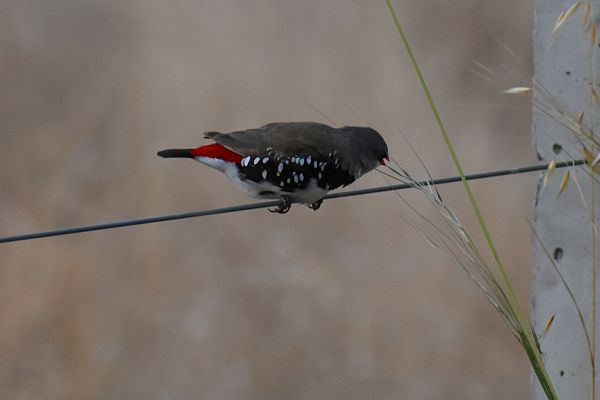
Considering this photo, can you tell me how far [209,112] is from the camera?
625cm

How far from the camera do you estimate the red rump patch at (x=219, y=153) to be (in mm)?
3824

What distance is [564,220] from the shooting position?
331 cm

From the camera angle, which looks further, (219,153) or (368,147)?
(368,147)

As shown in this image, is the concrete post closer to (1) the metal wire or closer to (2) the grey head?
(1) the metal wire

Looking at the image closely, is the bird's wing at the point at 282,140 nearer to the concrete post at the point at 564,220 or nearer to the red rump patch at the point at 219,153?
the red rump patch at the point at 219,153

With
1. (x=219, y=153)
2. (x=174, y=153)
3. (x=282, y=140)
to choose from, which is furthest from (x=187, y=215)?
(x=282, y=140)

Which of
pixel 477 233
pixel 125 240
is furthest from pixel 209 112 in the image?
pixel 477 233

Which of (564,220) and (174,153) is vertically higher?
(564,220)

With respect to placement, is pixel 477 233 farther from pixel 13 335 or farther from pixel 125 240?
pixel 13 335

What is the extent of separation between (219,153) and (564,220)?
1019 millimetres

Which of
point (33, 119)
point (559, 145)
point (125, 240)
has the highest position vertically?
point (559, 145)

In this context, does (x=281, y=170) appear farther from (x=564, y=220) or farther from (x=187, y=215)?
(x=564, y=220)

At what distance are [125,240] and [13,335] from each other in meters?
0.71

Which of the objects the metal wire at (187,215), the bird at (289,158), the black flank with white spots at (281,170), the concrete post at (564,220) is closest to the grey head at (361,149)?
the bird at (289,158)
